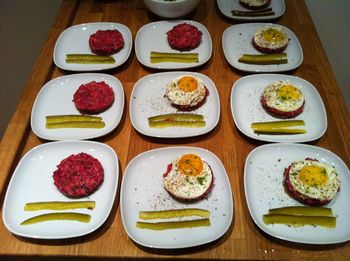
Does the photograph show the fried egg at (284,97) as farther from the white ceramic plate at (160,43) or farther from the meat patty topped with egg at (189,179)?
the meat patty topped with egg at (189,179)

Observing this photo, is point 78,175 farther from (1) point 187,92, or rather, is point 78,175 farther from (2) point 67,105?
(1) point 187,92

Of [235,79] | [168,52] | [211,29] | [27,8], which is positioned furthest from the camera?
[27,8]

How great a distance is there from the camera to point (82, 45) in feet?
9.09

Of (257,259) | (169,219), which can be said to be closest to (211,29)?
(169,219)

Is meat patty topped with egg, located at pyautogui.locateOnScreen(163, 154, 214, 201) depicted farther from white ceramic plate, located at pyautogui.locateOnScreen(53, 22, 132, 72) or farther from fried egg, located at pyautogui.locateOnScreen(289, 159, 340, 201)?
white ceramic plate, located at pyautogui.locateOnScreen(53, 22, 132, 72)

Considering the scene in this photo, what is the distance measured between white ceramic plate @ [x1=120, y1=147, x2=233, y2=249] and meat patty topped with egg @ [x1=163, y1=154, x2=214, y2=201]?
0.06m

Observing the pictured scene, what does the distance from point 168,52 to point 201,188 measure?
1.25m

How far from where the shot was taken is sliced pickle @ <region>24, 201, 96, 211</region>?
187cm

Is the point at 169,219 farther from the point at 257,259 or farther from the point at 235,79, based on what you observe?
the point at 235,79

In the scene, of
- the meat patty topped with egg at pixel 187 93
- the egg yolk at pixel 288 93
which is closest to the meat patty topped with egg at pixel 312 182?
the egg yolk at pixel 288 93

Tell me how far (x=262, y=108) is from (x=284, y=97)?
16 centimetres

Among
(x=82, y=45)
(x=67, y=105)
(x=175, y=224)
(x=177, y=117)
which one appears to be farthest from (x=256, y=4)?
(x=175, y=224)

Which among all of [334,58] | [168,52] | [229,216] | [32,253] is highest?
[168,52]

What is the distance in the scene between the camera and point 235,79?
250 centimetres
